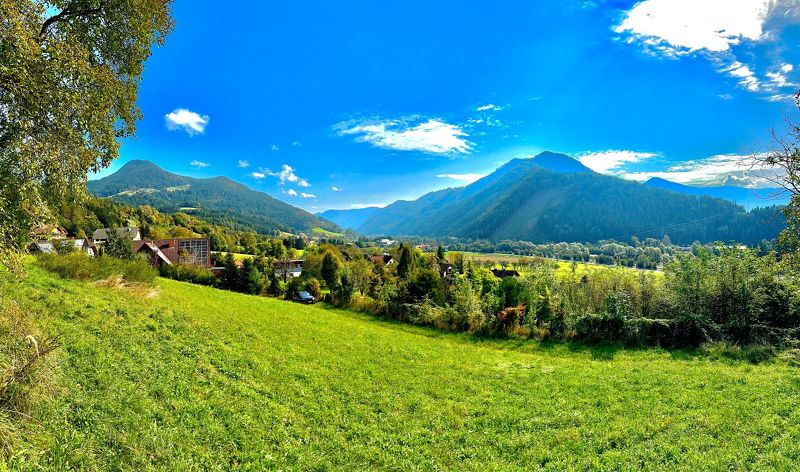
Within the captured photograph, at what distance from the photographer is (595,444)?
7797 mm

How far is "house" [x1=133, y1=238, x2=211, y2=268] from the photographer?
60.5 meters

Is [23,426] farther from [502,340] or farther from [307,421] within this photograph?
[502,340]

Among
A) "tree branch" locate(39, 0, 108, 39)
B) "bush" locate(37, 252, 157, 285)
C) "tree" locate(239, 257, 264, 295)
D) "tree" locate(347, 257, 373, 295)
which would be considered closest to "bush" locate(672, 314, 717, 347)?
"tree branch" locate(39, 0, 108, 39)

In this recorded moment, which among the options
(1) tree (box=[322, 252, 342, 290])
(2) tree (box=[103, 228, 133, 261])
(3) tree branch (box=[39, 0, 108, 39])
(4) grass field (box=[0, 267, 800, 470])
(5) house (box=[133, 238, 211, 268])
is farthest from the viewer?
(5) house (box=[133, 238, 211, 268])

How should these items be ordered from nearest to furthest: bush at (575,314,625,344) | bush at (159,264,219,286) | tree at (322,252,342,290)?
bush at (575,314,625,344)
bush at (159,264,219,286)
tree at (322,252,342,290)

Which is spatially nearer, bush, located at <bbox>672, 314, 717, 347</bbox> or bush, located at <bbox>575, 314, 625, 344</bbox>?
bush, located at <bbox>672, 314, 717, 347</bbox>

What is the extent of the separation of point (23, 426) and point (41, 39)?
723cm

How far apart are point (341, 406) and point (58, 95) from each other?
31.8ft

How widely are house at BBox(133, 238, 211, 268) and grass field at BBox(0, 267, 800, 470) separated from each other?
55616 millimetres

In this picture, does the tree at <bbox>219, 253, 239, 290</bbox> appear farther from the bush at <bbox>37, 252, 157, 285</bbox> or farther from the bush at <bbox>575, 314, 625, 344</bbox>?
the bush at <bbox>575, 314, 625, 344</bbox>

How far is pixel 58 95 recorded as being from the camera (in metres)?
6.61

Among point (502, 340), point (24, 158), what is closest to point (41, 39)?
point (24, 158)

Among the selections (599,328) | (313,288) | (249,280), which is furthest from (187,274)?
(599,328)

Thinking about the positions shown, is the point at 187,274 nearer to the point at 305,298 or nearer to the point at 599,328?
the point at 305,298
